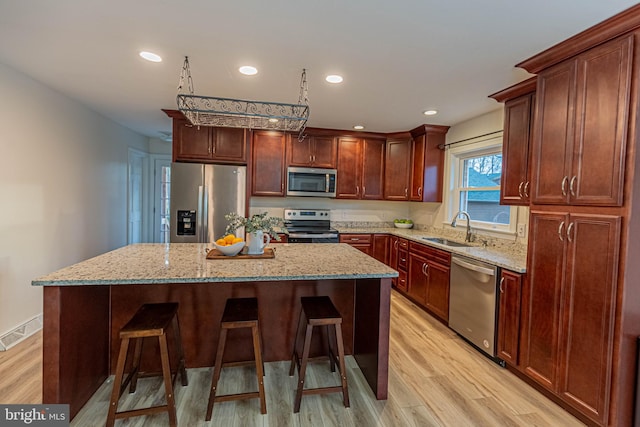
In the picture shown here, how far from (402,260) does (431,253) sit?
0.75 meters

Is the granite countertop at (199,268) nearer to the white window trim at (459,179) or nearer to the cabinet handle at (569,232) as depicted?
the cabinet handle at (569,232)

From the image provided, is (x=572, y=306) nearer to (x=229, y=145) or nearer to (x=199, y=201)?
(x=199, y=201)

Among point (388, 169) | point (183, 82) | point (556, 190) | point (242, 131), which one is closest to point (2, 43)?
point (183, 82)

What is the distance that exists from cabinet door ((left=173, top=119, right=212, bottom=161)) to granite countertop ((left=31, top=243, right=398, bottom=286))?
1.81 m

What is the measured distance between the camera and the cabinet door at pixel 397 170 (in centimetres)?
472

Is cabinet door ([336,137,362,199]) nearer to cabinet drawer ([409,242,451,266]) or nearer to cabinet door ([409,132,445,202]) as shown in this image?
cabinet door ([409,132,445,202])

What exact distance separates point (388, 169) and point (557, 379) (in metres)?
3.33

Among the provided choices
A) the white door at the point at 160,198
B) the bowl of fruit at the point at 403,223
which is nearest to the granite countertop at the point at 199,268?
the bowl of fruit at the point at 403,223

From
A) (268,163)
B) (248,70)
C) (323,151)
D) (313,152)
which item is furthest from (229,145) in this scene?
(248,70)

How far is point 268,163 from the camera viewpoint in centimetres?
443

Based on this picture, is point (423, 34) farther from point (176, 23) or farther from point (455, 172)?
point (455, 172)

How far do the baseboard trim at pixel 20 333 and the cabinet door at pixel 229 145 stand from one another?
2439mm

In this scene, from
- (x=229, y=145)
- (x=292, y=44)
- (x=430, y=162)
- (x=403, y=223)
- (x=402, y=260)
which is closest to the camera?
(x=292, y=44)

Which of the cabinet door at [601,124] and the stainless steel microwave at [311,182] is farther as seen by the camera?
the stainless steel microwave at [311,182]
